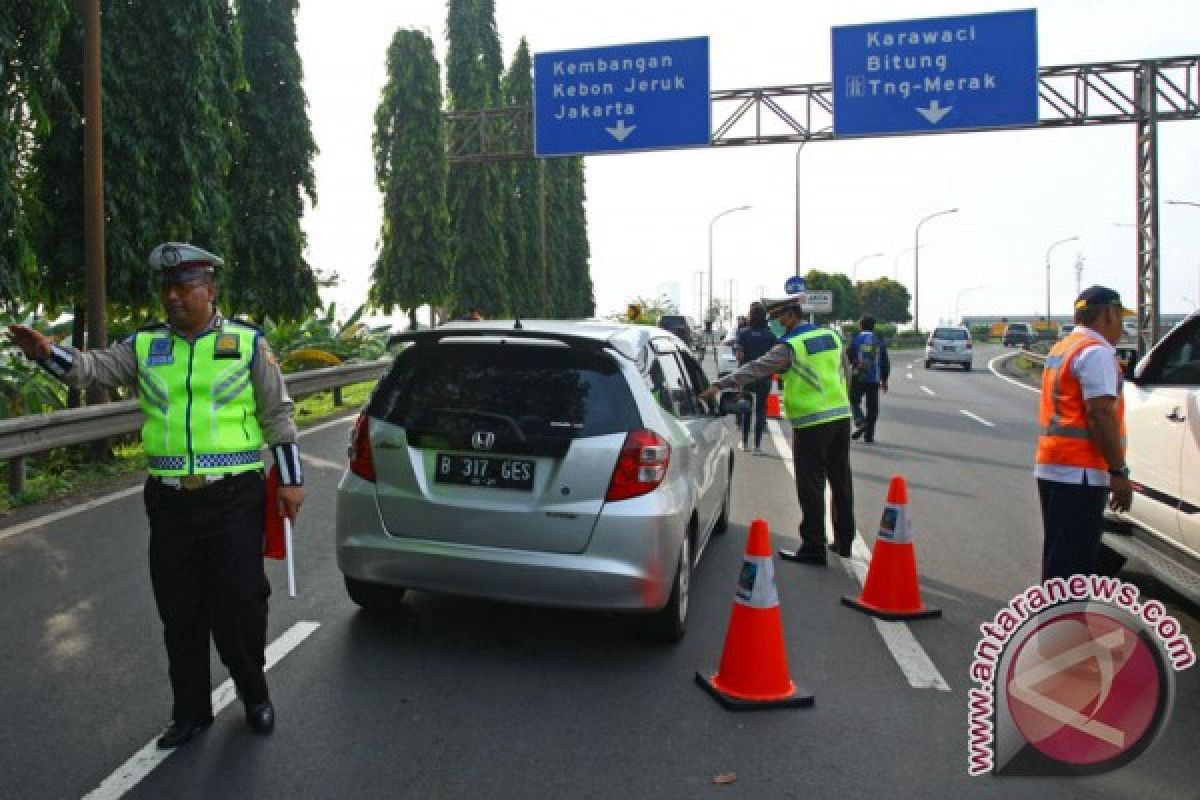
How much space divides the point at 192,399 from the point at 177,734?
50.4 inches

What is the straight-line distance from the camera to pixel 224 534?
12.4ft

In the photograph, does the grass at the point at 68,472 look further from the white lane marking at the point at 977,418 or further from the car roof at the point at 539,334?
the white lane marking at the point at 977,418

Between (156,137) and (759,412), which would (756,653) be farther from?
(156,137)

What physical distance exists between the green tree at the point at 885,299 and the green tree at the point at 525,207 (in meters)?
89.2

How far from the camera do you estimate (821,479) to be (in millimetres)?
6934

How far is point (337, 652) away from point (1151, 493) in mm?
4398

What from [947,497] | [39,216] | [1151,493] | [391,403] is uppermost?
[39,216]

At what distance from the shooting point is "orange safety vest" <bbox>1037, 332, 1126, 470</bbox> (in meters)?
4.45

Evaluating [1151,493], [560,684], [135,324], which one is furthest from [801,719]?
[135,324]

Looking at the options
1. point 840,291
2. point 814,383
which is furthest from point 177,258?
point 840,291

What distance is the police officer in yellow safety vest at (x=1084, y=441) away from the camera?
4312mm

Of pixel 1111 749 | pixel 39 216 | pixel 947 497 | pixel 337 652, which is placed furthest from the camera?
pixel 39 216

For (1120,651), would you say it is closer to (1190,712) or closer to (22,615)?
(1190,712)

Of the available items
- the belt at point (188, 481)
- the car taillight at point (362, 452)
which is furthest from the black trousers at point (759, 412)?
the belt at point (188, 481)
